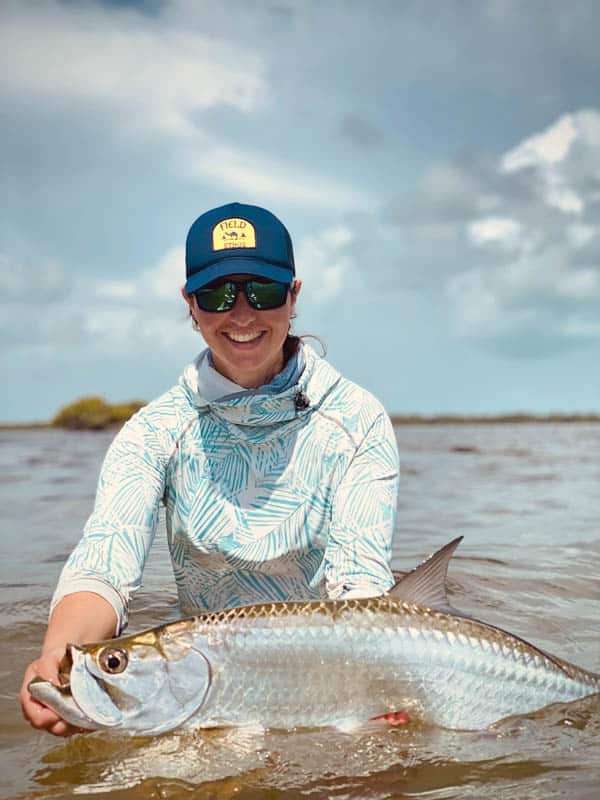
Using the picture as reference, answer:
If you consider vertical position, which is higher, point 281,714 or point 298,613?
point 298,613

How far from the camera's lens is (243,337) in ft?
12.9

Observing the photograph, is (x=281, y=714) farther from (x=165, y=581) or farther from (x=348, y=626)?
(x=165, y=581)

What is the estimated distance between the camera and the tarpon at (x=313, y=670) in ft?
8.95

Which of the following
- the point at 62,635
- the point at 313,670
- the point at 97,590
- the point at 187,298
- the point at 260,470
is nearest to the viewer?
the point at 313,670

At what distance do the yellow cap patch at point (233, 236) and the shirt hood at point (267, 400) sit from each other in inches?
28.4

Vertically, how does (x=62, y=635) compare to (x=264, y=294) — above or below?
below

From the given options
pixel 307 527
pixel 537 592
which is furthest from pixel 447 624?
pixel 537 592

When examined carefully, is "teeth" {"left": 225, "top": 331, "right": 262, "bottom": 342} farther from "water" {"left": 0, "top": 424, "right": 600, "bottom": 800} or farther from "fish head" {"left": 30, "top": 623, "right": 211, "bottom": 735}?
"water" {"left": 0, "top": 424, "right": 600, "bottom": 800}

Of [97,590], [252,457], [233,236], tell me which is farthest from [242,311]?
[97,590]

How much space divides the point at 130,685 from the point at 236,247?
1.83 m

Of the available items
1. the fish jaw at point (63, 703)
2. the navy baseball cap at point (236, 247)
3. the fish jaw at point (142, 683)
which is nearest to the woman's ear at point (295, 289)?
the navy baseball cap at point (236, 247)

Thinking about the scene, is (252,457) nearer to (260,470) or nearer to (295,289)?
(260,470)

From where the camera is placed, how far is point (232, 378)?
4230 millimetres

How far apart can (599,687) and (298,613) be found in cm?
127
